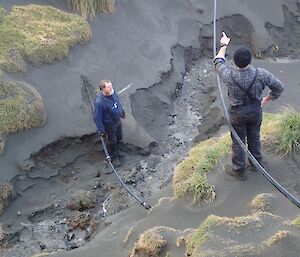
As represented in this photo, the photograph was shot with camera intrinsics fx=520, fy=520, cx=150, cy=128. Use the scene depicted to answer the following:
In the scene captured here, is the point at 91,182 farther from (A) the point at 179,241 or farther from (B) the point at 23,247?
(A) the point at 179,241

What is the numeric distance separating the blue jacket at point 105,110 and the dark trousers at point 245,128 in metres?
2.80

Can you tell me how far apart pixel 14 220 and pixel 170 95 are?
4730 millimetres

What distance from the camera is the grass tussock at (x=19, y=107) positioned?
9633 millimetres

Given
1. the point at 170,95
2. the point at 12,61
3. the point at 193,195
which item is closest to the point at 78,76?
the point at 12,61

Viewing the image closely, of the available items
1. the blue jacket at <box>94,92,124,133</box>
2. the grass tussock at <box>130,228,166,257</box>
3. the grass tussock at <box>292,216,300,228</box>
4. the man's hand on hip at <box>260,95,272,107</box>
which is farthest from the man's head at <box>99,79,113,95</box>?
the grass tussock at <box>292,216,300,228</box>

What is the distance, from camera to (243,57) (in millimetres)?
6301

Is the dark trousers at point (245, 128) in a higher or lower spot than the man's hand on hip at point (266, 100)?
lower

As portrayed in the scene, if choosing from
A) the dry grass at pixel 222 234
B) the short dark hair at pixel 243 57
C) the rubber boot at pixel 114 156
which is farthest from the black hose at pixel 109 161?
the short dark hair at pixel 243 57

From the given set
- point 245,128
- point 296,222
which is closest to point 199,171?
point 245,128

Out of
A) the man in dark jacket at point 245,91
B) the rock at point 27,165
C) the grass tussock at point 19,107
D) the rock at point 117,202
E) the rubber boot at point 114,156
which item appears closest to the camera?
the man in dark jacket at point 245,91

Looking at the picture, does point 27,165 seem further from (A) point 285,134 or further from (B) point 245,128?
(A) point 285,134

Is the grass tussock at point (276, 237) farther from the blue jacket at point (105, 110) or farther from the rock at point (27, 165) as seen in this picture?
the rock at point (27, 165)

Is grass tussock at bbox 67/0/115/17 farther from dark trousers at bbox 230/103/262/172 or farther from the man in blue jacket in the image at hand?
dark trousers at bbox 230/103/262/172

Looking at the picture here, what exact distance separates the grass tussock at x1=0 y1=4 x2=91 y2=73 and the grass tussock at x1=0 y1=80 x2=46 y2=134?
0.58 metres
